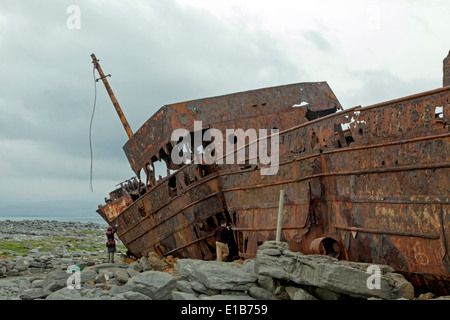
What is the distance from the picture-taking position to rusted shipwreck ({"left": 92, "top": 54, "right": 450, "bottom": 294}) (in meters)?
5.30

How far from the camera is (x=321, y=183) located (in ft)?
23.0

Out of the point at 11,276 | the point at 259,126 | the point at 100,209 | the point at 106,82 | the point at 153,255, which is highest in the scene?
the point at 106,82

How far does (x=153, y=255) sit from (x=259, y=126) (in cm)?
430

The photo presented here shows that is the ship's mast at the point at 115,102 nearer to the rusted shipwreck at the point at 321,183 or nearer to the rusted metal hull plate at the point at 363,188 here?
the rusted shipwreck at the point at 321,183

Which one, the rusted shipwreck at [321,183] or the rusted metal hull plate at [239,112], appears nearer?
the rusted shipwreck at [321,183]

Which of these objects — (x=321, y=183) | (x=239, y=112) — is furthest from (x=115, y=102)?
(x=321, y=183)

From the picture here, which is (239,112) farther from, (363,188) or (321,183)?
(363,188)

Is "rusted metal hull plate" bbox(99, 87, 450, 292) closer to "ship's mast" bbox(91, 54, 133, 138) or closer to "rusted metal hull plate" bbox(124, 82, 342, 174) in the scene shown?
"rusted metal hull plate" bbox(124, 82, 342, 174)

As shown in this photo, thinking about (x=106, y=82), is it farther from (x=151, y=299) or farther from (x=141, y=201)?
(x=151, y=299)

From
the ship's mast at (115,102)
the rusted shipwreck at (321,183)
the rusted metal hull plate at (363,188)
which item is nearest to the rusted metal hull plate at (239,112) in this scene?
the rusted shipwreck at (321,183)

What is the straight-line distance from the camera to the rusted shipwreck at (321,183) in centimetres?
530

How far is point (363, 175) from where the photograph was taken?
6.18m

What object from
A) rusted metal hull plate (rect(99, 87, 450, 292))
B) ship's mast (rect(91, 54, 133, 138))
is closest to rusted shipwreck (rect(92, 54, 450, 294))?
rusted metal hull plate (rect(99, 87, 450, 292))
